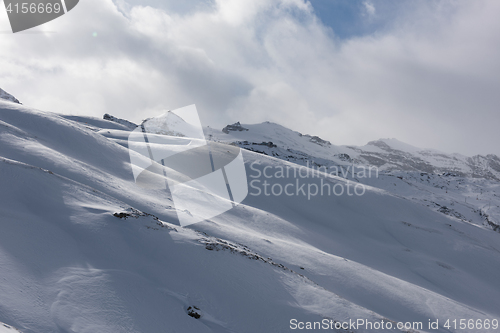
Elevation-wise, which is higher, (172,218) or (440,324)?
(172,218)

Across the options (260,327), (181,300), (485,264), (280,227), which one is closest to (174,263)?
(181,300)

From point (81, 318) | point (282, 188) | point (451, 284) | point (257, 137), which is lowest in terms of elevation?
point (451, 284)

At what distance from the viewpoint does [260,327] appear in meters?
8.79

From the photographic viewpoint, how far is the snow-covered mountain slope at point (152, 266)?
7324 millimetres

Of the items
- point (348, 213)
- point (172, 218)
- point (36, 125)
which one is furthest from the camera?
point (348, 213)

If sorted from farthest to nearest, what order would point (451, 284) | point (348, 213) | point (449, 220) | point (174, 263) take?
point (449, 220) < point (348, 213) < point (451, 284) < point (174, 263)

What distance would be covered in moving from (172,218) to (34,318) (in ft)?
30.0

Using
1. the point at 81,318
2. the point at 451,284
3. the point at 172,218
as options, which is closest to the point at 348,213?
the point at 451,284

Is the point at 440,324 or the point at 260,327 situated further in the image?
the point at 440,324

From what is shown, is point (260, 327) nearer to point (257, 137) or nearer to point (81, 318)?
point (81, 318)

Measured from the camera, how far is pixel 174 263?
33.1 feet

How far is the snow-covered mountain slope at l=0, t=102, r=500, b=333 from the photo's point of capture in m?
7.32

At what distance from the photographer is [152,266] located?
964cm

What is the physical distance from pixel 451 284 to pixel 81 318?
24.3 metres
